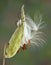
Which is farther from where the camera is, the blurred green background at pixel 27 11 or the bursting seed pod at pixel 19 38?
the blurred green background at pixel 27 11

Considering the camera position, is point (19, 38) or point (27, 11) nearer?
point (19, 38)

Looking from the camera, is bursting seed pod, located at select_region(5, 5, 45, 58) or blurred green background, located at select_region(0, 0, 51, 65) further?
blurred green background, located at select_region(0, 0, 51, 65)

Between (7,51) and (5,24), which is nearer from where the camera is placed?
(7,51)

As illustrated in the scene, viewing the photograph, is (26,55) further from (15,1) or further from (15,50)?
(15,50)

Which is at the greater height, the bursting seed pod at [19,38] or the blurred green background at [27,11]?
the blurred green background at [27,11]

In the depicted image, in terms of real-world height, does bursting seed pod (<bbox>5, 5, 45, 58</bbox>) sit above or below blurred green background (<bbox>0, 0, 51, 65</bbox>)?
below

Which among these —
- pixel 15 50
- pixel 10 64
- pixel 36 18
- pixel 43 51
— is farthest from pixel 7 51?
pixel 43 51

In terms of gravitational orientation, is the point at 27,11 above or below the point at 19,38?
above

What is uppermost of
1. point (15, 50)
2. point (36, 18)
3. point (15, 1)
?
point (15, 1)
